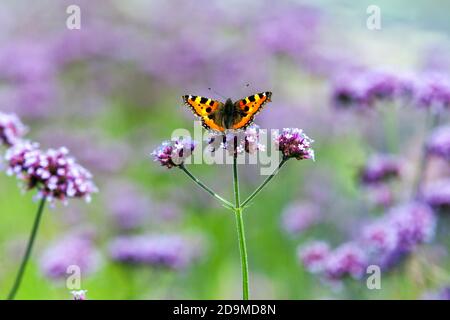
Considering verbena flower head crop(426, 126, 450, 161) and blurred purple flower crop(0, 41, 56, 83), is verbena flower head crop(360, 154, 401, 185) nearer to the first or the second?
verbena flower head crop(426, 126, 450, 161)

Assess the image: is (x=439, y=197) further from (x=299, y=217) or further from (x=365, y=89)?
(x=299, y=217)

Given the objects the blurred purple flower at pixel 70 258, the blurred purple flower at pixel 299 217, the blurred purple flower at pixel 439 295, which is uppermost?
the blurred purple flower at pixel 299 217

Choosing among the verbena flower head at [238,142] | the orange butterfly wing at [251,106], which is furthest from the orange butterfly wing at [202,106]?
the verbena flower head at [238,142]

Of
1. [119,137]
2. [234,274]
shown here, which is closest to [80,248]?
[234,274]

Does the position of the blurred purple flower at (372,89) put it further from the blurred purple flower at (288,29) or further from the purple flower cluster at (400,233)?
the blurred purple flower at (288,29)

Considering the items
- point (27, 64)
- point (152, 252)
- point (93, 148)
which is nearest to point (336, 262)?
point (152, 252)

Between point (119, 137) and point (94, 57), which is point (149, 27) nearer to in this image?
point (94, 57)

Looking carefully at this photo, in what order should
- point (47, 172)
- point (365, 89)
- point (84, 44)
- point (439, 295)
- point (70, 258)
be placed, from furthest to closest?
point (84, 44) < point (365, 89) < point (70, 258) < point (439, 295) < point (47, 172)
